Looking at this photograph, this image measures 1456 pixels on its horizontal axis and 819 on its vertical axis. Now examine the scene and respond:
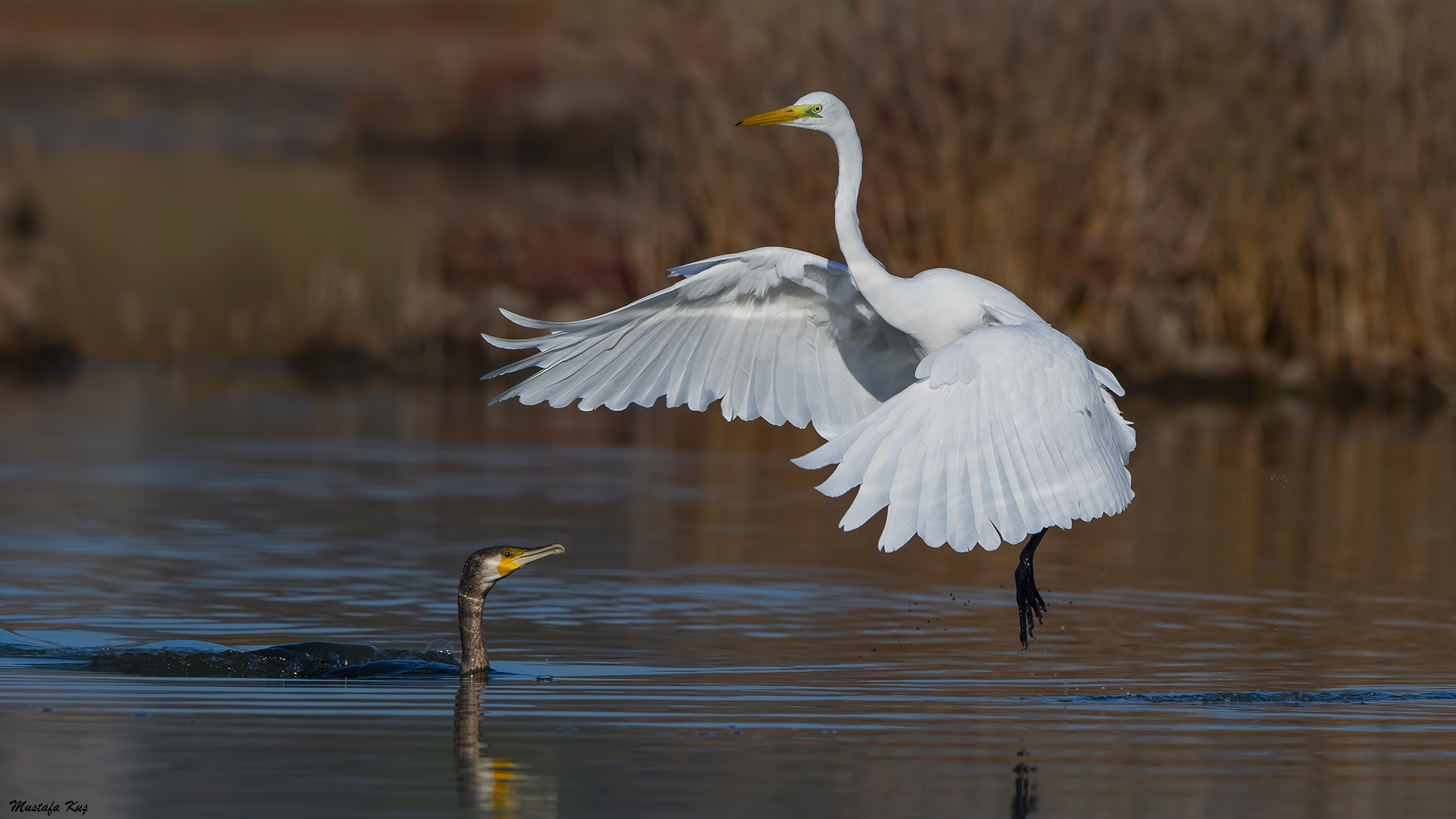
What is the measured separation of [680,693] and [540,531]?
455cm

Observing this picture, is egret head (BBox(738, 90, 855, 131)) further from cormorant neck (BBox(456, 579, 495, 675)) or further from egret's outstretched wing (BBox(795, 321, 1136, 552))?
cormorant neck (BBox(456, 579, 495, 675))

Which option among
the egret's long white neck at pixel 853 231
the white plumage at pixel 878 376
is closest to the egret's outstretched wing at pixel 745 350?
the white plumage at pixel 878 376

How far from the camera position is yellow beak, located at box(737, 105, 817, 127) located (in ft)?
31.5

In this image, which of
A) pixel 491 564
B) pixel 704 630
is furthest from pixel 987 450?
pixel 491 564

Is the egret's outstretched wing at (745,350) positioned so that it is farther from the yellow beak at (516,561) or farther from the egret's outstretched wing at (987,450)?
the egret's outstretched wing at (987,450)

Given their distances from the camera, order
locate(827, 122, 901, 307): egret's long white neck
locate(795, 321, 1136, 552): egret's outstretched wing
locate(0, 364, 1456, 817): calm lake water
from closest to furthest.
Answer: locate(0, 364, 1456, 817): calm lake water → locate(795, 321, 1136, 552): egret's outstretched wing → locate(827, 122, 901, 307): egret's long white neck

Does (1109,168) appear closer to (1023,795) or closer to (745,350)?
(745,350)

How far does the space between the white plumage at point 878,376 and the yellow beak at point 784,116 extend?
10 millimetres

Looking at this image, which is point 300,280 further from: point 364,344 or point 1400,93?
point 1400,93

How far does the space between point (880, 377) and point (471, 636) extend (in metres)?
2.64

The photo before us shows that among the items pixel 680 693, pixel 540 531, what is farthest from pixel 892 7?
pixel 680 693

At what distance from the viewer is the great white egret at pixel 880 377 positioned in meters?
7.90

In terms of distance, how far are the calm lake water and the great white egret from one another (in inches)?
27.5

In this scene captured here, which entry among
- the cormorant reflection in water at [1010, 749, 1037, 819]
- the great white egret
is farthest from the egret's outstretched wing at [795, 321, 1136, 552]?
the cormorant reflection in water at [1010, 749, 1037, 819]
